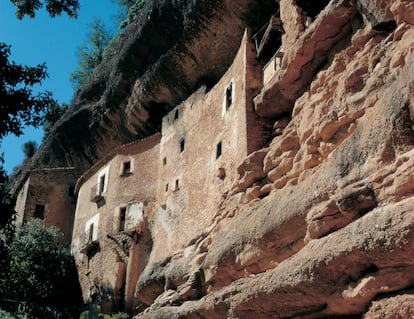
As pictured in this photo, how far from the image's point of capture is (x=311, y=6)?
13.6m

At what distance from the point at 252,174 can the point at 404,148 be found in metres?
5.11

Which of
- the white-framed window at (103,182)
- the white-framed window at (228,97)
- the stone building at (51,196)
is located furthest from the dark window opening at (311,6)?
the stone building at (51,196)

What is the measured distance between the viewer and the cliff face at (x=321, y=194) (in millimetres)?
6582

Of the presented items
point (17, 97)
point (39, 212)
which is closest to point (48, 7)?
point (17, 97)

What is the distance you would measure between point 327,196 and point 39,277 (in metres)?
19.2

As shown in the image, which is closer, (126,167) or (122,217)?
(122,217)

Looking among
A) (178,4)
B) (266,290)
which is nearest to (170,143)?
(178,4)

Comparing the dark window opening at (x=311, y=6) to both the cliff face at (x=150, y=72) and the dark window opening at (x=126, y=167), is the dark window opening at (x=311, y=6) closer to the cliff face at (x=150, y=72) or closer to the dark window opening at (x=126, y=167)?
the cliff face at (x=150, y=72)

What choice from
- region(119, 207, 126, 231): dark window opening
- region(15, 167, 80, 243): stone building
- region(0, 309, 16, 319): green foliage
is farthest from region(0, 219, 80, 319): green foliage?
region(119, 207, 126, 231): dark window opening

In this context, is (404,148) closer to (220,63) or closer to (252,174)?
(252,174)

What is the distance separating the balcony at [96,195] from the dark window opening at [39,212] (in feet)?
20.3

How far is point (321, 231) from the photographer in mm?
7770

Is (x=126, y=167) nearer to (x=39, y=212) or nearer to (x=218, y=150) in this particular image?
(x=218, y=150)

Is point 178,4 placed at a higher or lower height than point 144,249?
higher
